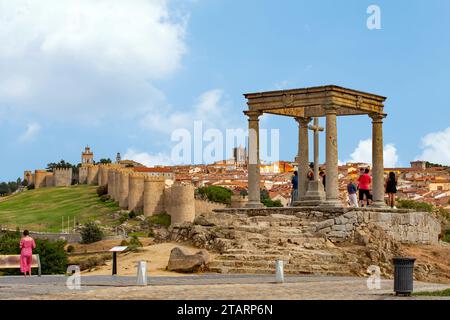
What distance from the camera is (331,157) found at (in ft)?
110

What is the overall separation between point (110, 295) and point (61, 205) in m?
124

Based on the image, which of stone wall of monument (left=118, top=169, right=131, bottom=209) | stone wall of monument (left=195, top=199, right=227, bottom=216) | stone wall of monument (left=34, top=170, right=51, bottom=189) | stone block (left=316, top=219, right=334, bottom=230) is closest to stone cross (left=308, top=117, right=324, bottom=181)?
stone block (left=316, top=219, right=334, bottom=230)

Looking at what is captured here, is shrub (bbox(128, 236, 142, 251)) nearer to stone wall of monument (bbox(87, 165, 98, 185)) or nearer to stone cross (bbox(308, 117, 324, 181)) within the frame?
stone cross (bbox(308, 117, 324, 181))

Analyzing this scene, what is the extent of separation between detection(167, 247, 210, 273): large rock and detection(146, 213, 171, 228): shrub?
79.2 m

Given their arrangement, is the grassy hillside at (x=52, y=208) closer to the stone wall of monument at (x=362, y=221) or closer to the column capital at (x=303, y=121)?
the column capital at (x=303, y=121)

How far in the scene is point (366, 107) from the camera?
3531 cm

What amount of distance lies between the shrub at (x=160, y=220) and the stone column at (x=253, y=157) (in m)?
72.0

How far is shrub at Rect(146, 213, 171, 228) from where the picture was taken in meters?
108

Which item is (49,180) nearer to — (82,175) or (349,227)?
(82,175)

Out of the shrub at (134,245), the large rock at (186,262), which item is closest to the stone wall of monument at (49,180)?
the shrub at (134,245)

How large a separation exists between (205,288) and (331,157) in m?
12.7

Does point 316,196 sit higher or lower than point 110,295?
higher
